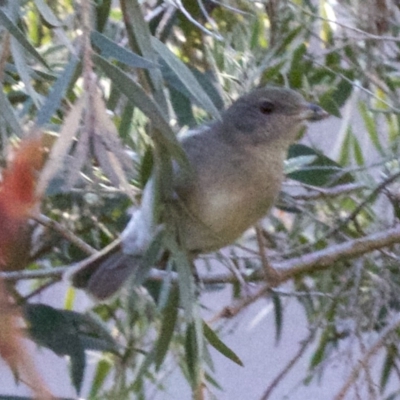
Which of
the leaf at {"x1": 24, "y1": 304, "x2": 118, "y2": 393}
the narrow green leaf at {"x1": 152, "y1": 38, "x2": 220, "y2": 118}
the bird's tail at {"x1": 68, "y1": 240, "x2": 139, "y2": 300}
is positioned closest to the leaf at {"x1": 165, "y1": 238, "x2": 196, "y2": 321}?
the narrow green leaf at {"x1": 152, "y1": 38, "x2": 220, "y2": 118}

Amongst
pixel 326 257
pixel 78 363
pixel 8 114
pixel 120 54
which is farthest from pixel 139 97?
pixel 78 363

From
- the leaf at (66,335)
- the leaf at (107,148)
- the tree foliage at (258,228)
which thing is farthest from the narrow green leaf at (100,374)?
the leaf at (107,148)

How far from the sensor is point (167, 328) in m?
0.72

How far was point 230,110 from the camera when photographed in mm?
1037

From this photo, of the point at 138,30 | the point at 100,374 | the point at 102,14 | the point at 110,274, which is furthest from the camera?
the point at 100,374

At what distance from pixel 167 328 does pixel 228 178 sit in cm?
27

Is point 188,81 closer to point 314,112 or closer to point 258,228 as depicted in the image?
point 258,228

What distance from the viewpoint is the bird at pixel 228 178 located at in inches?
34.7

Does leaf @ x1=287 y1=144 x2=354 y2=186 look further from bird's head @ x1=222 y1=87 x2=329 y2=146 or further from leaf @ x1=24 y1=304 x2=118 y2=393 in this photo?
leaf @ x1=24 y1=304 x2=118 y2=393

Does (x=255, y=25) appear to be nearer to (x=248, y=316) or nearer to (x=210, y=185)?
(x=210, y=185)

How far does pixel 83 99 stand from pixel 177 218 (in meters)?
0.28

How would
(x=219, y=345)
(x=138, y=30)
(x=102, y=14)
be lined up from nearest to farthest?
1. (x=138, y=30)
2. (x=102, y=14)
3. (x=219, y=345)

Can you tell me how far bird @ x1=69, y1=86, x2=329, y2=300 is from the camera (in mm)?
882

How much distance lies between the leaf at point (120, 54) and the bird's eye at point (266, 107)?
0.54m
